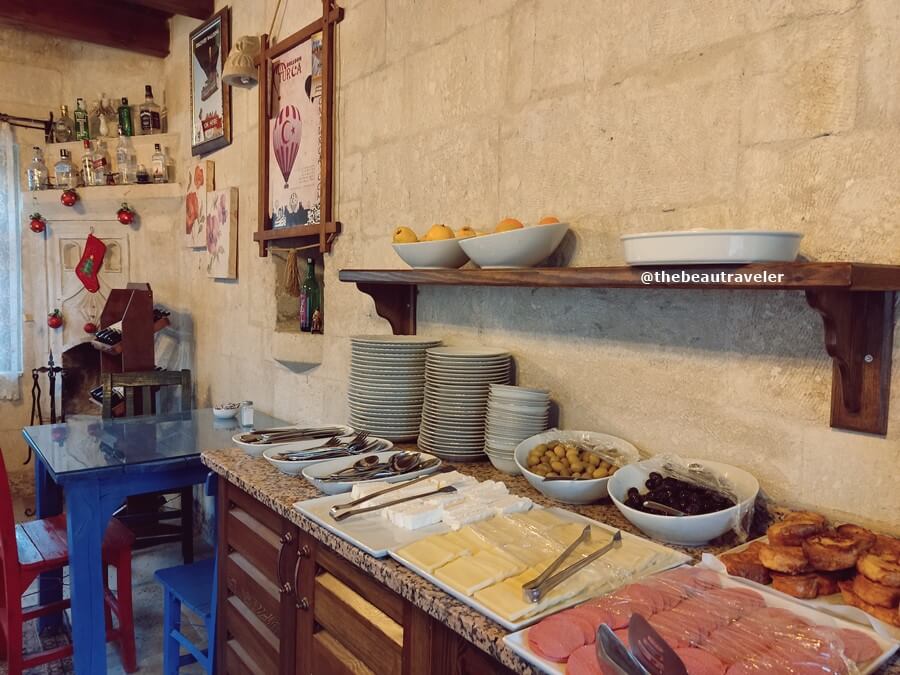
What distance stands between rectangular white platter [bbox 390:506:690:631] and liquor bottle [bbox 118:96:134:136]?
418 centimetres

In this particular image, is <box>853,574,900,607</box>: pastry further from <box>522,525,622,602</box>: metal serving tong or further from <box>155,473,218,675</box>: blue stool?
<box>155,473,218,675</box>: blue stool

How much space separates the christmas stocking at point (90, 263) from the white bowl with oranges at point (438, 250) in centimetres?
328

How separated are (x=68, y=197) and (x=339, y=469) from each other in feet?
11.5

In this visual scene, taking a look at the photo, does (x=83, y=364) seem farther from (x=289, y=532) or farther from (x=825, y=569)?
(x=825, y=569)

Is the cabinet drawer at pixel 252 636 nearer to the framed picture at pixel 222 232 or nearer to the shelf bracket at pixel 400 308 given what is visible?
the shelf bracket at pixel 400 308

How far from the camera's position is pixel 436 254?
1.84m

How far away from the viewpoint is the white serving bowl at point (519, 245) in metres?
1.55

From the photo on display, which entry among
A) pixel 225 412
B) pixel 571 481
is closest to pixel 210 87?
pixel 225 412

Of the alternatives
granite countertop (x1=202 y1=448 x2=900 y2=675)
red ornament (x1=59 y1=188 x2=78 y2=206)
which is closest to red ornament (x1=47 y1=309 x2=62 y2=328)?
red ornament (x1=59 y1=188 x2=78 y2=206)

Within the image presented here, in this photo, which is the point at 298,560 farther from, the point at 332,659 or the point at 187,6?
the point at 187,6

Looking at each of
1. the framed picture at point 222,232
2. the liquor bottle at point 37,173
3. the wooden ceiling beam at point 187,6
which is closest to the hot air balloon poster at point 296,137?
the framed picture at point 222,232

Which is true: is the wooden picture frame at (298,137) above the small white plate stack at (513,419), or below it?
above

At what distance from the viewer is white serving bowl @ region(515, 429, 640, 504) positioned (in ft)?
4.66

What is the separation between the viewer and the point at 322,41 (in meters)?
2.66
